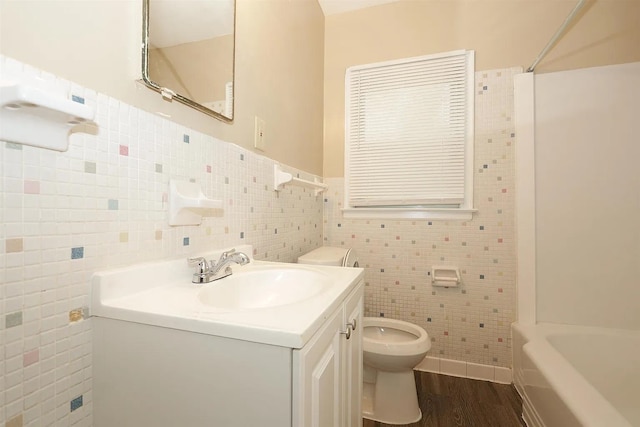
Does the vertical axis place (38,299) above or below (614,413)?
above

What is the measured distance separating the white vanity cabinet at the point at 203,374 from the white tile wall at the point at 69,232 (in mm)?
64

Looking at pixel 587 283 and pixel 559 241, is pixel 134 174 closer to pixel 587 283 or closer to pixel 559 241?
pixel 559 241

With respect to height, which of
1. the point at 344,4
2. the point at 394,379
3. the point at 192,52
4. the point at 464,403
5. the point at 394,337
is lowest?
the point at 464,403

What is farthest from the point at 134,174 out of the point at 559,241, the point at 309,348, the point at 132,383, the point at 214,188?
the point at 559,241

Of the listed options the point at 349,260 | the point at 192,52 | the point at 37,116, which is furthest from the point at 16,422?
the point at 349,260

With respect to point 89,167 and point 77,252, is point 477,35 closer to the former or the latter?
point 89,167

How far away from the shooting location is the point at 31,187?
51 cm

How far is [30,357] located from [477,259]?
2005 millimetres

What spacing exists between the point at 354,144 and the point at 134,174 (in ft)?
5.23

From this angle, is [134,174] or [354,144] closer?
[134,174]

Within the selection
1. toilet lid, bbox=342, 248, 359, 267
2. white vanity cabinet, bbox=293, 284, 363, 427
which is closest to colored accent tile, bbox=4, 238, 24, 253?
white vanity cabinet, bbox=293, 284, 363, 427

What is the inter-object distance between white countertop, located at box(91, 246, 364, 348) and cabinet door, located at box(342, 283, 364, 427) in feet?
0.34

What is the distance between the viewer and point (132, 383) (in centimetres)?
58

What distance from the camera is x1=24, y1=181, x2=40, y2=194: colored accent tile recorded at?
1.66 ft
